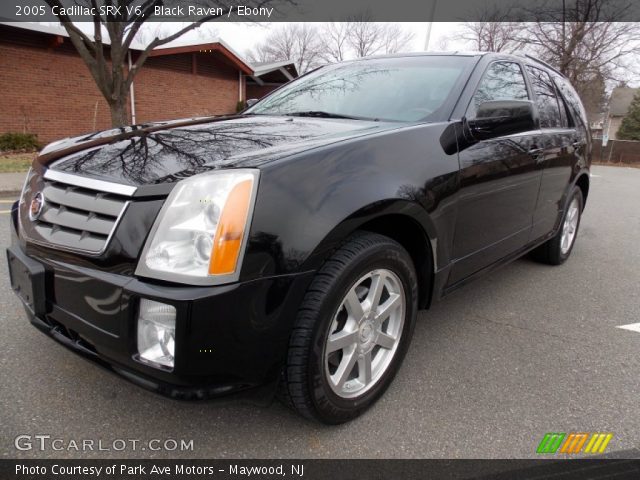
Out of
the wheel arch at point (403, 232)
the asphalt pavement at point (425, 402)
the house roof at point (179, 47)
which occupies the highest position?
the house roof at point (179, 47)

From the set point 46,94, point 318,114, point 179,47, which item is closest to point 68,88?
point 46,94

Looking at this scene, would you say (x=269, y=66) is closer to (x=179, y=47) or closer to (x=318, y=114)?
(x=179, y=47)

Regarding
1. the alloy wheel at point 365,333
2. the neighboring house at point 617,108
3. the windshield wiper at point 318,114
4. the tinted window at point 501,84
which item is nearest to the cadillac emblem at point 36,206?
the alloy wheel at point 365,333

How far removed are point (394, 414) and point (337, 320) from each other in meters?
0.54

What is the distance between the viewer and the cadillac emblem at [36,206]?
6.05 feet

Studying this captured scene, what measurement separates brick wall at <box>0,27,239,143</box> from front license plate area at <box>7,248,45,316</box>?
41.8 feet

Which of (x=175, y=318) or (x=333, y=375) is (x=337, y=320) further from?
(x=175, y=318)

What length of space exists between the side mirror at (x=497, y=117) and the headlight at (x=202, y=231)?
141 centimetres

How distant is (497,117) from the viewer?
2.43m

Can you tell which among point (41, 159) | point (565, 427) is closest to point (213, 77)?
point (41, 159)

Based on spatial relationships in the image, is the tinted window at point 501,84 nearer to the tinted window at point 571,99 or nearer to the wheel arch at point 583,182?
the tinted window at point 571,99

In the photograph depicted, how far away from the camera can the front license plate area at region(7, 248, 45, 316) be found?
1735mm

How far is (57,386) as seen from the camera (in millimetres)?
2125

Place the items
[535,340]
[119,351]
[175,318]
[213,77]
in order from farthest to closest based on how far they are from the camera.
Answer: [213,77] → [535,340] → [119,351] → [175,318]
